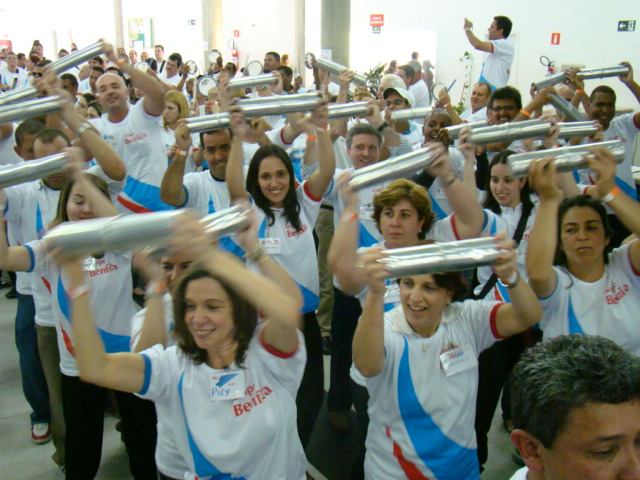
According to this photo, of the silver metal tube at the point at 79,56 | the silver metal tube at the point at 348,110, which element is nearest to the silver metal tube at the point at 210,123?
the silver metal tube at the point at 348,110

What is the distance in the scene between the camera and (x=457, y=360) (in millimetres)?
1918

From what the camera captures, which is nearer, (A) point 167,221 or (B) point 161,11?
(A) point 167,221

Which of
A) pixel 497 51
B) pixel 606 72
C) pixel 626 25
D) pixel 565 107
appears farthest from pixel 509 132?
pixel 626 25

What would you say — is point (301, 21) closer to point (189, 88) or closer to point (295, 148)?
point (189, 88)

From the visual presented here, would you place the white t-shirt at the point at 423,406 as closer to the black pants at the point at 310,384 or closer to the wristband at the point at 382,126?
the black pants at the point at 310,384

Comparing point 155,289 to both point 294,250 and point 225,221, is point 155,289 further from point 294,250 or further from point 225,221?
point 294,250

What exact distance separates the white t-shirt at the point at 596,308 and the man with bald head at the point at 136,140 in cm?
269

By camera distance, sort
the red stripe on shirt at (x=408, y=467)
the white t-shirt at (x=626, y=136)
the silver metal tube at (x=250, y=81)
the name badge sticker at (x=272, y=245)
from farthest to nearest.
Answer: the white t-shirt at (x=626, y=136)
the silver metal tube at (x=250, y=81)
the name badge sticker at (x=272, y=245)
the red stripe on shirt at (x=408, y=467)

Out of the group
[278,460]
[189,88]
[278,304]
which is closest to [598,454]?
[278,304]

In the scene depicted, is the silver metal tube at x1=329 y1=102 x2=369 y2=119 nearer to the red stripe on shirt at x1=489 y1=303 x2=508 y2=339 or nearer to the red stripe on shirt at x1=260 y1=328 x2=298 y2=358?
the red stripe on shirt at x1=489 y1=303 x2=508 y2=339

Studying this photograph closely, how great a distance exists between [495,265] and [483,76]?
5.33 m

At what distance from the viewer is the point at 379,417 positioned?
6.41 feet

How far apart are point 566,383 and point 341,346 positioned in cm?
194

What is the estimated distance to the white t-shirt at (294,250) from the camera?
2773 millimetres
